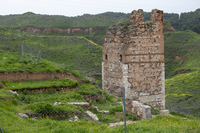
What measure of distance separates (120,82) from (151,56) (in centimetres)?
253

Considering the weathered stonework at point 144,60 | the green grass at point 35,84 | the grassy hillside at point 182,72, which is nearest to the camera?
the green grass at point 35,84

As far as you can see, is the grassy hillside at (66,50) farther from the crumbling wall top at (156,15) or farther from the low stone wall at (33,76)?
the crumbling wall top at (156,15)

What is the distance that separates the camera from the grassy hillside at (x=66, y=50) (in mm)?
32094

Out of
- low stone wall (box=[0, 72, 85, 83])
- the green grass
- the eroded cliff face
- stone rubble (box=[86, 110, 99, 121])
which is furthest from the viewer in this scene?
the eroded cliff face

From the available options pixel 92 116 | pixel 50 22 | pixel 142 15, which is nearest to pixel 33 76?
pixel 92 116

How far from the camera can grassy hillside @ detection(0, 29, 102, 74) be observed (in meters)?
32.1

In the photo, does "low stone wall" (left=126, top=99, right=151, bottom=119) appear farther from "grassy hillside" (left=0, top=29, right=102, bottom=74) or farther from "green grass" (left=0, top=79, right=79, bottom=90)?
"grassy hillside" (left=0, top=29, right=102, bottom=74)

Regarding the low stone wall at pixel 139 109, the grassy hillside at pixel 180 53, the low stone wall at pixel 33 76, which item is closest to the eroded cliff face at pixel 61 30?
the grassy hillside at pixel 180 53

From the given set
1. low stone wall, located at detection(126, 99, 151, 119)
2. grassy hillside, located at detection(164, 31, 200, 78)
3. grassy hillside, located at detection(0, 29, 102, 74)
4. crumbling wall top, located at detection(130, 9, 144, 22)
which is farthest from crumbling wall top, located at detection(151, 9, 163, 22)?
Answer: grassy hillside, located at detection(164, 31, 200, 78)

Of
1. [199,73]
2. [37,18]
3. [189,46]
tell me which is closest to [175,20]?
[189,46]

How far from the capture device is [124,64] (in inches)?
374

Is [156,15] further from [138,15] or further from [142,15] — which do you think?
[138,15]

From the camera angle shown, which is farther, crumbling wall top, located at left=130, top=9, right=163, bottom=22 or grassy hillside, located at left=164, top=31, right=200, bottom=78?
grassy hillside, located at left=164, top=31, right=200, bottom=78

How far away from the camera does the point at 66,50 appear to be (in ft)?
125
